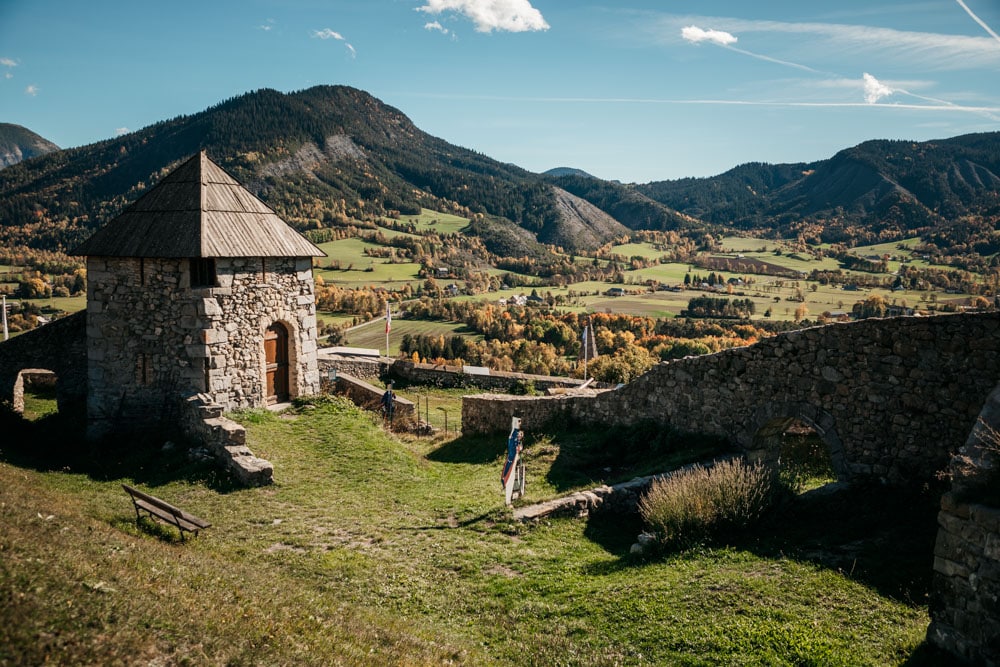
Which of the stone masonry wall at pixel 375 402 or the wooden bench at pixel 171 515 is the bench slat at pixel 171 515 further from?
the stone masonry wall at pixel 375 402

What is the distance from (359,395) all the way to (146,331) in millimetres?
6564

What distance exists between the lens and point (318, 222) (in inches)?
3853

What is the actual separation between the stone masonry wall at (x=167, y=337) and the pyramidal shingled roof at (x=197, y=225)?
0.32 metres

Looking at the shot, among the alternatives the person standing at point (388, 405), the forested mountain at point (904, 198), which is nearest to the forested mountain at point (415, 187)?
the forested mountain at point (904, 198)

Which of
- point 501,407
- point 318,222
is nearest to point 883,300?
point 501,407

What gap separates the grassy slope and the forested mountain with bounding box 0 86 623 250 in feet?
286

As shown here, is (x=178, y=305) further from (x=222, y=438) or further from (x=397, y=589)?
(x=397, y=589)

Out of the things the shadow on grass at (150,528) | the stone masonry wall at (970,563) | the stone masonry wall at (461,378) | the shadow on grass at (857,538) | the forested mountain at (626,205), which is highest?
the forested mountain at (626,205)

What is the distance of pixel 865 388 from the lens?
941cm

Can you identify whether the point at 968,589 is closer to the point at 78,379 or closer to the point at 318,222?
the point at 78,379

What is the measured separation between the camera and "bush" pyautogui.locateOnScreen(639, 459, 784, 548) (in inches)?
320

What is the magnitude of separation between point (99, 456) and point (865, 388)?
51.1 feet

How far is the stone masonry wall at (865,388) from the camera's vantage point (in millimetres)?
8414

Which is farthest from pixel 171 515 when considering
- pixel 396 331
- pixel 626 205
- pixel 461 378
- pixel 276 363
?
pixel 626 205
